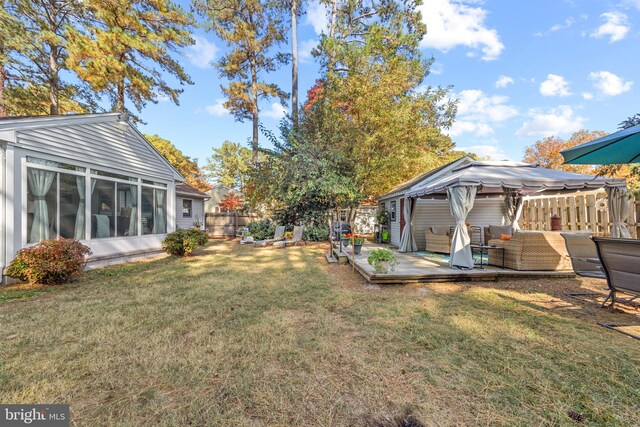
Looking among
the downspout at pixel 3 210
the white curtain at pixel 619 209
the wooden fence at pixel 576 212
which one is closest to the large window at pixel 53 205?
the downspout at pixel 3 210

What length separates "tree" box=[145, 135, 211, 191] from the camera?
82.4 ft

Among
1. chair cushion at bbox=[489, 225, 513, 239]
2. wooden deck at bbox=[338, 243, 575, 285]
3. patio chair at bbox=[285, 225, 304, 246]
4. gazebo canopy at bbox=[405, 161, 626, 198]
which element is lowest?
wooden deck at bbox=[338, 243, 575, 285]

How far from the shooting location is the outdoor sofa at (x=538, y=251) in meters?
5.62

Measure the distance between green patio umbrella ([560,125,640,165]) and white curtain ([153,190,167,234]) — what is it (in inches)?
454

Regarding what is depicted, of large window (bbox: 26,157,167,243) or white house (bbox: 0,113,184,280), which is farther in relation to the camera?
large window (bbox: 26,157,167,243)

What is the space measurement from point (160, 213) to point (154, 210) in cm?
35

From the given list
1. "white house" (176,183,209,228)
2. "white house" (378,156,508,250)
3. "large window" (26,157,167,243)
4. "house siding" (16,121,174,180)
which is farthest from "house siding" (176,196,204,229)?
"white house" (378,156,508,250)

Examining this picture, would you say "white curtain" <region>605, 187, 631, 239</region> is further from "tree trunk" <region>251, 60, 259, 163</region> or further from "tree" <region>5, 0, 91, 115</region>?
"tree" <region>5, 0, 91, 115</region>

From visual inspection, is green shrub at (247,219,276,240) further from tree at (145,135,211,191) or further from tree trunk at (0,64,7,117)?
tree at (145,135,211,191)

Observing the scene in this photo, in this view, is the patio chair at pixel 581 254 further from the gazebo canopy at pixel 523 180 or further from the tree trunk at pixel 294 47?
the tree trunk at pixel 294 47

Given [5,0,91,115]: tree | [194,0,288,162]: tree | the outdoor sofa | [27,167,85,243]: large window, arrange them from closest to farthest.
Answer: the outdoor sofa → [27,167,85,243]: large window → [5,0,91,115]: tree → [194,0,288,162]: tree

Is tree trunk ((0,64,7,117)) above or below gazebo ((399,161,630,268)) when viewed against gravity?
above

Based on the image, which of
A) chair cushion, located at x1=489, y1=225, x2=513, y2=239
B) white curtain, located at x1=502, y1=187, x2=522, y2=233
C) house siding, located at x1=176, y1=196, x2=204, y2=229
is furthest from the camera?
house siding, located at x1=176, y1=196, x2=204, y2=229

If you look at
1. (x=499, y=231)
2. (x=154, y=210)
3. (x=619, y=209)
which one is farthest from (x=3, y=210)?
(x=619, y=209)
